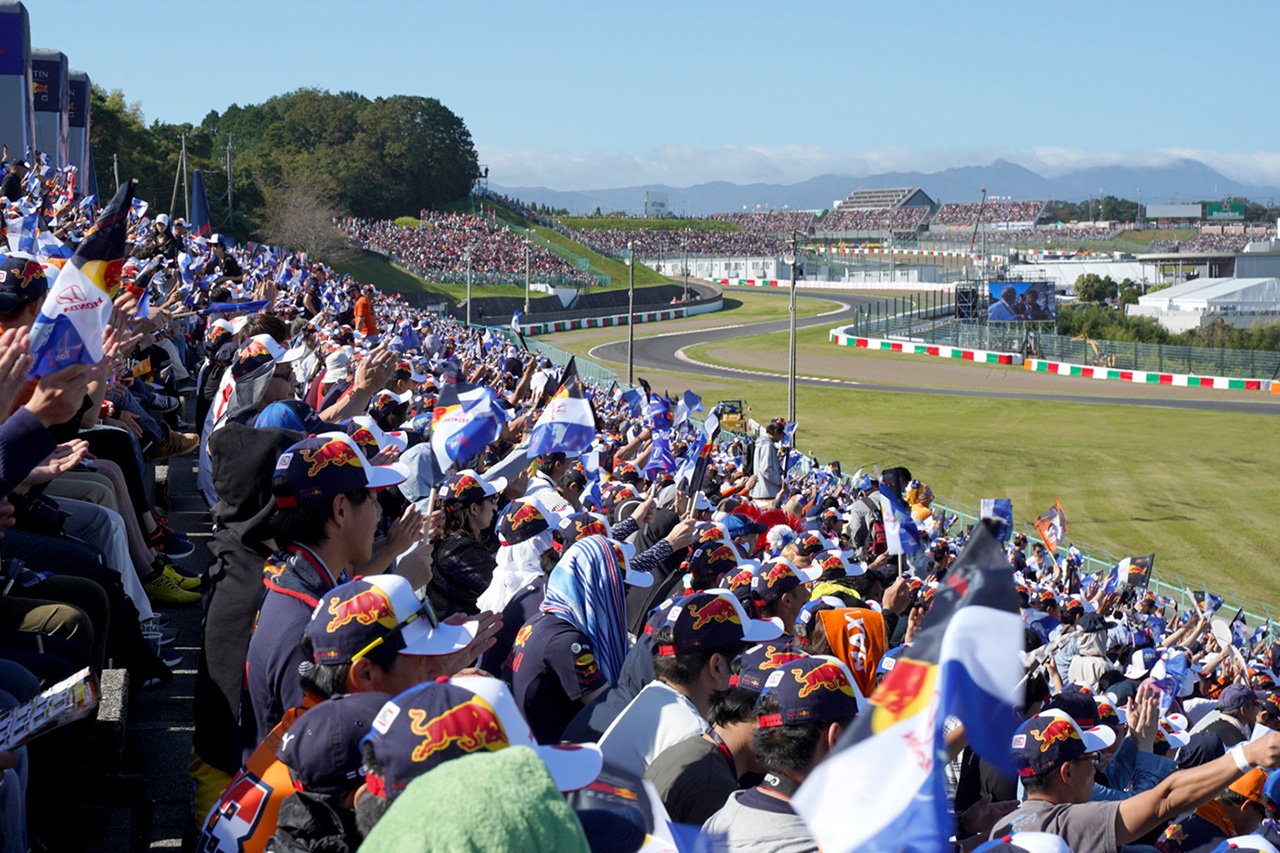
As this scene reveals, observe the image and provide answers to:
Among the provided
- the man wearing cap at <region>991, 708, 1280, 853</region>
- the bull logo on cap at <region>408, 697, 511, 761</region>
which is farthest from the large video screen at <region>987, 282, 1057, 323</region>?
the bull logo on cap at <region>408, 697, 511, 761</region>

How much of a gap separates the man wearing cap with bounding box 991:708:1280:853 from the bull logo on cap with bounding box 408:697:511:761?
2.33 metres

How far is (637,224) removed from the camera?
513ft

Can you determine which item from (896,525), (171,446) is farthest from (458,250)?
(171,446)

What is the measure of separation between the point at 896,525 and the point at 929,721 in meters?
9.97

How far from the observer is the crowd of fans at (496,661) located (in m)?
2.86

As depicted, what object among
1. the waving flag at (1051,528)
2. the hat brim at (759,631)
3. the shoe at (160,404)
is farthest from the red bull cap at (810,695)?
the waving flag at (1051,528)

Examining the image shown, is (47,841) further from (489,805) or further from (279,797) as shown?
(489,805)

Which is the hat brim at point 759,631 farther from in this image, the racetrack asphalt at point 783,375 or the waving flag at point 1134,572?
the racetrack asphalt at point 783,375

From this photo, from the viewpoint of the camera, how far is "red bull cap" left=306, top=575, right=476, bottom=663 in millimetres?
3961

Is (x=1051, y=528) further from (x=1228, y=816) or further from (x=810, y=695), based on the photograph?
(x=810, y=695)

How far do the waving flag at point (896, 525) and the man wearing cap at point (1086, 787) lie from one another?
23.0 ft

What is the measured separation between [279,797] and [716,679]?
173 centimetres

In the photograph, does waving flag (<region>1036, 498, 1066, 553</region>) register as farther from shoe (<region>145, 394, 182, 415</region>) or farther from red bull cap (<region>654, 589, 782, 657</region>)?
red bull cap (<region>654, 589, 782, 657</region>)

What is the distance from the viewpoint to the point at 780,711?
409 cm
